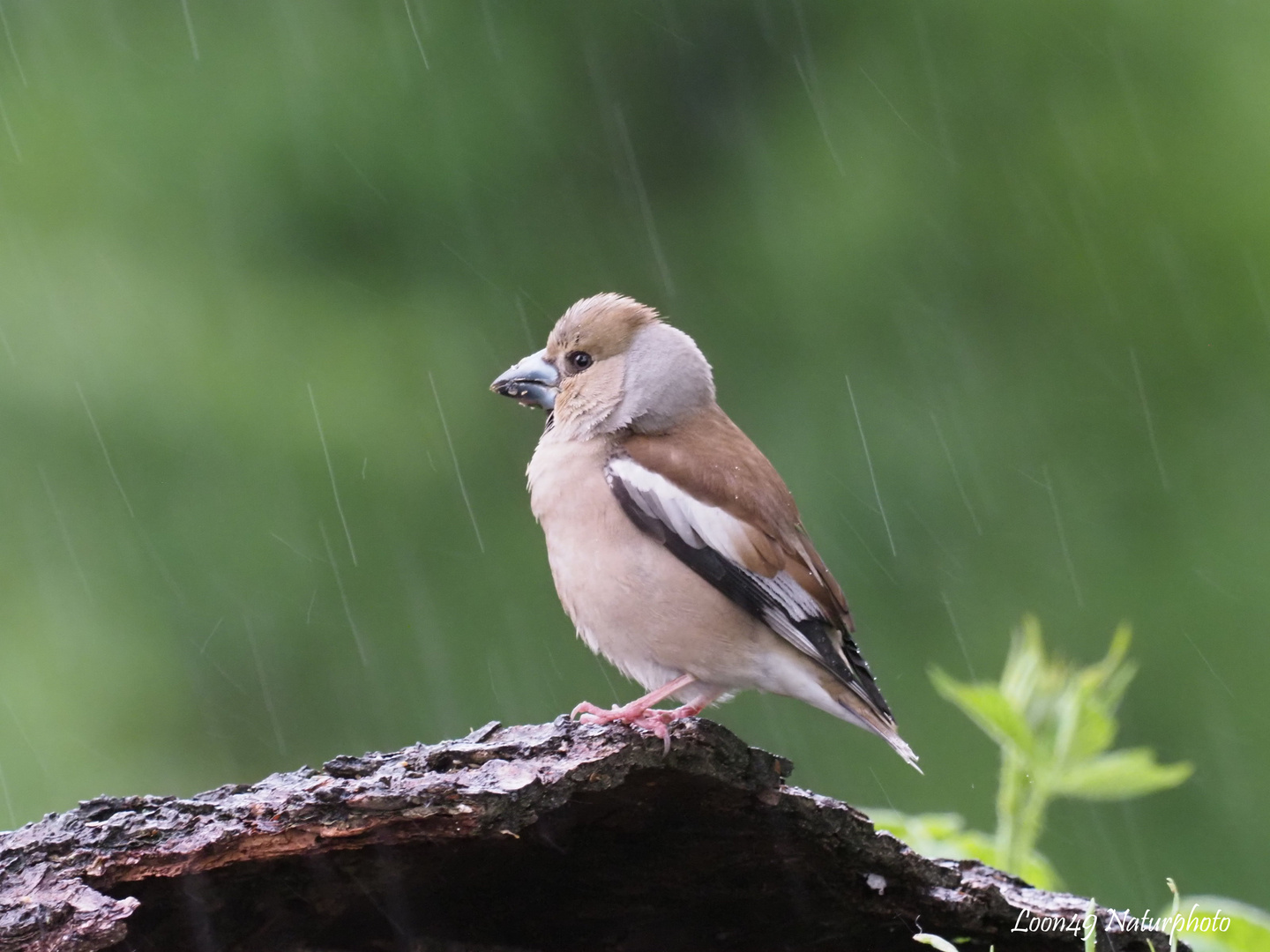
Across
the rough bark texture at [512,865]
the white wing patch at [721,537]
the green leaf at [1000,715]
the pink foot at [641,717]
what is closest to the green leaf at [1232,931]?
the rough bark texture at [512,865]

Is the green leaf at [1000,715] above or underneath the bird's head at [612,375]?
underneath

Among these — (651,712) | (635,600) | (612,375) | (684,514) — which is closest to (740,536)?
(684,514)

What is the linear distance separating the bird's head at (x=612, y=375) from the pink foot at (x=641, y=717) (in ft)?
2.80

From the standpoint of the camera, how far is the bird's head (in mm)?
3670

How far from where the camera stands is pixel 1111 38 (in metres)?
7.70

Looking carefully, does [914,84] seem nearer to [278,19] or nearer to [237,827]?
[278,19]

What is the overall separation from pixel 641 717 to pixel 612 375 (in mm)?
1338

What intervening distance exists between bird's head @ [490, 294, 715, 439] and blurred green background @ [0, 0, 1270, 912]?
3.13 metres

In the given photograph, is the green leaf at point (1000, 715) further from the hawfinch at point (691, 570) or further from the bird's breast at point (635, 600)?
the bird's breast at point (635, 600)

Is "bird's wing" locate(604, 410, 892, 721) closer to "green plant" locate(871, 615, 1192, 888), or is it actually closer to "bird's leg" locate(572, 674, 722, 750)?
"bird's leg" locate(572, 674, 722, 750)

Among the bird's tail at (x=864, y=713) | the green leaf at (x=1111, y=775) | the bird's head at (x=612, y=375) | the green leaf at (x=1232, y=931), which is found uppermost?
the bird's head at (x=612, y=375)

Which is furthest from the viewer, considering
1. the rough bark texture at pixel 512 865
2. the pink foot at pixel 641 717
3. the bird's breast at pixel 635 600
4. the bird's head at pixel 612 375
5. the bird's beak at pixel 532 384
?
the bird's beak at pixel 532 384

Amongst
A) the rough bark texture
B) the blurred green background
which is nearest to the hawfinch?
the rough bark texture

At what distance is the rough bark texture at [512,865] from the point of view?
1974mm
